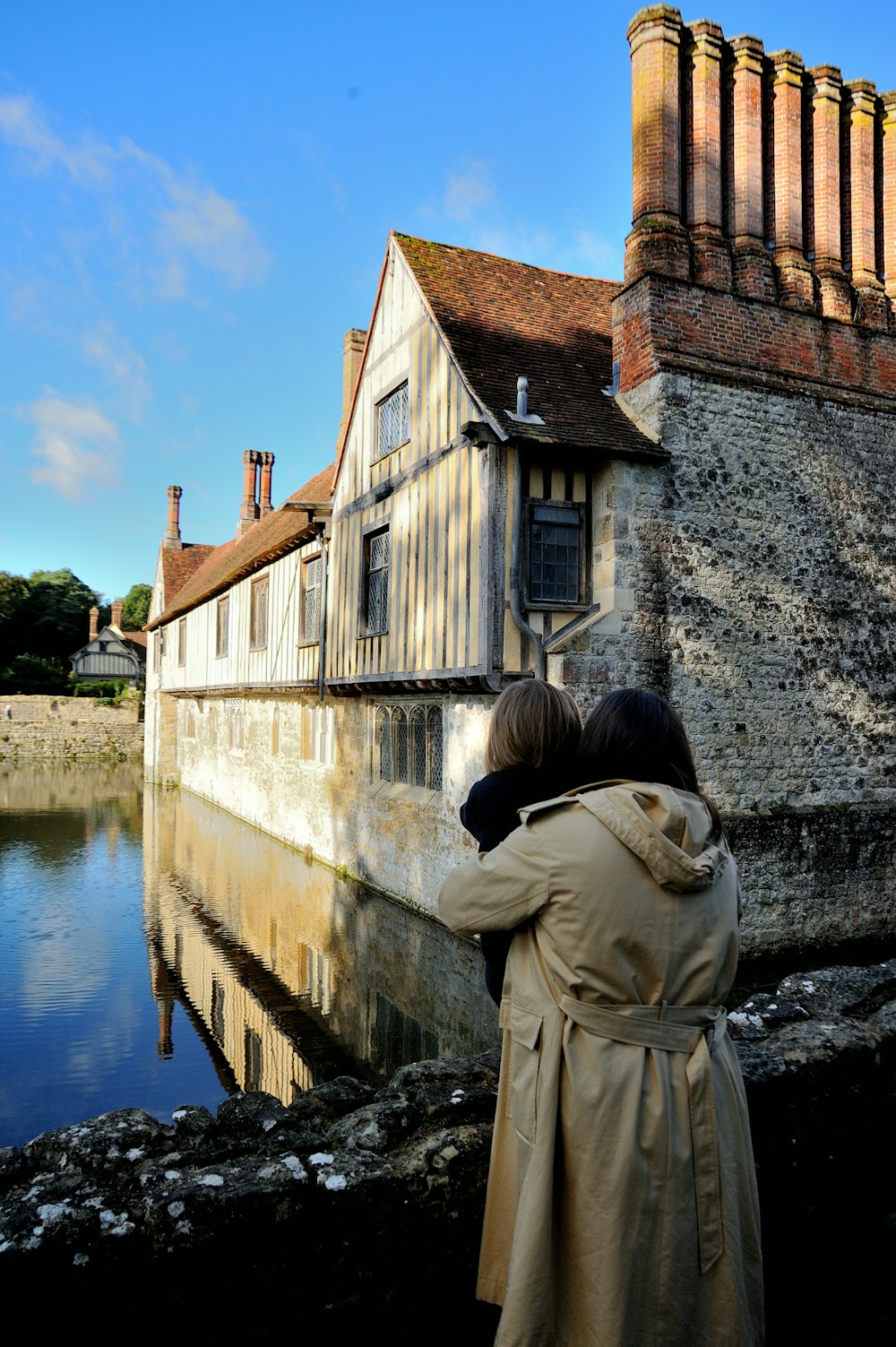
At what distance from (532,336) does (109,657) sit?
50.9 meters

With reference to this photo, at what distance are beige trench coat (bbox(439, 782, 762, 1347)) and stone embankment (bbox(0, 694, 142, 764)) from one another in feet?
121

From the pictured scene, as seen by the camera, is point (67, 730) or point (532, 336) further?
point (67, 730)

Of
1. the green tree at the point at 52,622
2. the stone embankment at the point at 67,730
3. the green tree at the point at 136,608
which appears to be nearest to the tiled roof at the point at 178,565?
the stone embankment at the point at 67,730

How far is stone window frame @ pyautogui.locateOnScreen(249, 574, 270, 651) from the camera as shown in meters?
16.5

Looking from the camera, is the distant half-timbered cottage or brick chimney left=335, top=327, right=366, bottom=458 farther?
brick chimney left=335, top=327, right=366, bottom=458

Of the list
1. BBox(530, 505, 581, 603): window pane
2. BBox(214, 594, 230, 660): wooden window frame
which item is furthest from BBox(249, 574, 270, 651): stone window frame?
BBox(530, 505, 581, 603): window pane

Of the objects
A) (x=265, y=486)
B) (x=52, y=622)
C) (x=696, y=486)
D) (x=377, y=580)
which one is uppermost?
(x=265, y=486)

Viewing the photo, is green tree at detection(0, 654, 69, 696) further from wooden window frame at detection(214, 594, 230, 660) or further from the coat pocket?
the coat pocket

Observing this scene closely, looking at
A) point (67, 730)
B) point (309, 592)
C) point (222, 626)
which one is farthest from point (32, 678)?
point (309, 592)

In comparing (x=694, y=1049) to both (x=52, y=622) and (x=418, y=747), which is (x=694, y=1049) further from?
(x=52, y=622)

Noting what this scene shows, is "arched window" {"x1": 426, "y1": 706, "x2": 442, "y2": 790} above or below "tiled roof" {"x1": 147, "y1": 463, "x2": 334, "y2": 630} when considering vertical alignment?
below

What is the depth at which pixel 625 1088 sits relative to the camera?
5.63 ft

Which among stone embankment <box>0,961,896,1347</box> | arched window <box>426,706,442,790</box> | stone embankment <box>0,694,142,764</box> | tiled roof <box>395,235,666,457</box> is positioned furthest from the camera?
stone embankment <box>0,694,142,764</box>

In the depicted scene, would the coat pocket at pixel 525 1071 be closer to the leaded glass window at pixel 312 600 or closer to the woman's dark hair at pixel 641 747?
the woman's dark hair at pixel 641 747
